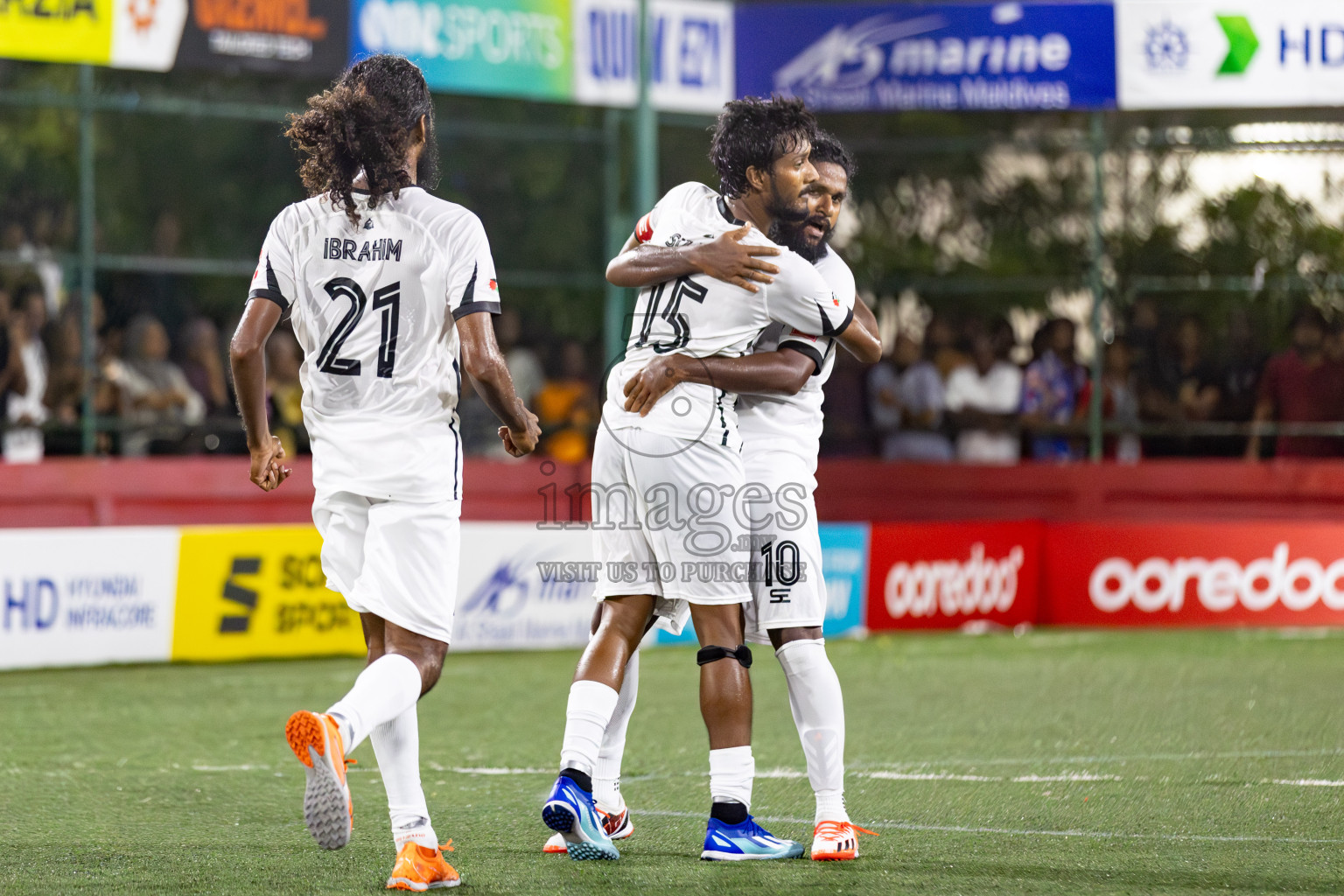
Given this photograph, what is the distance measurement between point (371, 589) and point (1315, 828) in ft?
9.71

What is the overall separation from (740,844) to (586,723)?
1.81 ft


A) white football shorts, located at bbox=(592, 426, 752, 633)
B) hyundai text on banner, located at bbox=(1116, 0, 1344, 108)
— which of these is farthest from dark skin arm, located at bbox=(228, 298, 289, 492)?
hyundai text on banner, located at bbox=(1116, 0, 1344, 108)

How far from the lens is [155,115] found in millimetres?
16281

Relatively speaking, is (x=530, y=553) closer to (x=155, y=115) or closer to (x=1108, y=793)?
(x=1108, y=793)

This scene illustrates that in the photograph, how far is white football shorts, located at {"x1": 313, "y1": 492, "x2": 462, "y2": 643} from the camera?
464 centimetres

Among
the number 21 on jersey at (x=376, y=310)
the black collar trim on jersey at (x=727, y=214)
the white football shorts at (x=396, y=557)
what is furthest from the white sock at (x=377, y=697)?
the black collar trim on jersey at (x=727, y=214)

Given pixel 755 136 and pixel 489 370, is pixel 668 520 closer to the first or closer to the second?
pixel 489 370

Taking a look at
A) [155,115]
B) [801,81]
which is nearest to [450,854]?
[801,81]

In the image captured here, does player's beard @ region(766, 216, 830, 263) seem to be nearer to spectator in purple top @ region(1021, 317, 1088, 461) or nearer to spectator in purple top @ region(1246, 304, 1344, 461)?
spectator in purple top @ region(1021, 317, 1088, 461)

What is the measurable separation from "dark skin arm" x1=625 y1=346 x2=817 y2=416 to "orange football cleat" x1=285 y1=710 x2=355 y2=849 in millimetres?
1363

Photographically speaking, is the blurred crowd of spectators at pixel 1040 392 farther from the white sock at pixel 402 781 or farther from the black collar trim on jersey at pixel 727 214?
the white sock at pixel 402 781

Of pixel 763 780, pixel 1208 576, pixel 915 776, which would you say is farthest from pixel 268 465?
pixel 1208 576

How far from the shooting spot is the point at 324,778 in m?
4.23

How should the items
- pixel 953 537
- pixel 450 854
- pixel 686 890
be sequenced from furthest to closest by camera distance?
pixel 953 537 → pixel 450 854 → pixel 686 890
